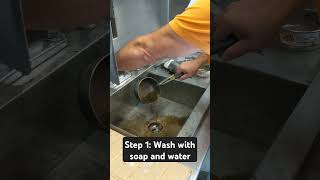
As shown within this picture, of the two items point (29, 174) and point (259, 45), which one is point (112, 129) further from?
point (259, 45)

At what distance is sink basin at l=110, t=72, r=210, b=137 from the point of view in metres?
0.55

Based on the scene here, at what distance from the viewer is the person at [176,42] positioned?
1.45ft

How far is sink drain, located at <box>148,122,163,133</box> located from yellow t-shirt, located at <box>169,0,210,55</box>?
0.71ft

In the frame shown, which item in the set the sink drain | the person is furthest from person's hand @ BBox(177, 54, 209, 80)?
the sink drain

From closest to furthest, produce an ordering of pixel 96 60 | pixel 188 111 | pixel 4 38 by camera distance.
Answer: pixel 4 38 < pixel 96 60 < pixel 188 111

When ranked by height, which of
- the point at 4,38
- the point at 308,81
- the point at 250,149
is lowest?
the point at 250,149

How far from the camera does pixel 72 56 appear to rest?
0.48m

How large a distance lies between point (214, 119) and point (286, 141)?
0.14 m

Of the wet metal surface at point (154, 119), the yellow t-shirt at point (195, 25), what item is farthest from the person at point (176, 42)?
the wet metal surface at point (154, 119)

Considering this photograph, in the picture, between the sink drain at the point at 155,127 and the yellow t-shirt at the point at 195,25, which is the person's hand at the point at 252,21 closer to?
the yellow t-shirt at the point at 195,25

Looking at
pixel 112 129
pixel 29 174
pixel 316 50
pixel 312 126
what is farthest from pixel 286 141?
pixel 29 174

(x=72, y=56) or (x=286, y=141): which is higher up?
(x=72, y=56)

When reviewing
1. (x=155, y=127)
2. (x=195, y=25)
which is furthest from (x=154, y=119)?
(x=195, y=25)

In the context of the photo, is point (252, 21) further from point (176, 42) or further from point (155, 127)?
point (155, 127)
